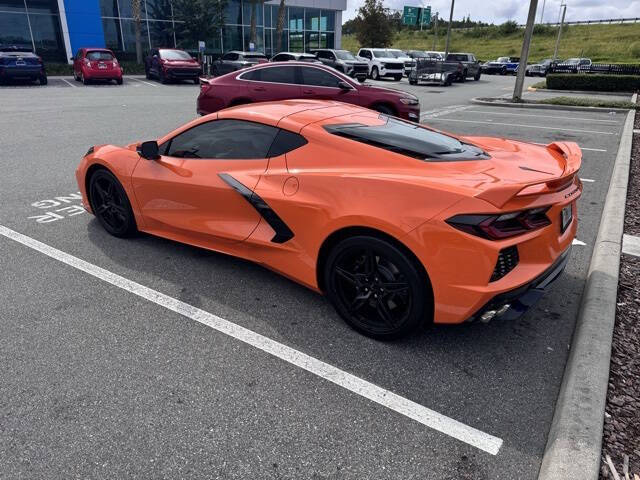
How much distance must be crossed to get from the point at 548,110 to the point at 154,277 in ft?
54.7

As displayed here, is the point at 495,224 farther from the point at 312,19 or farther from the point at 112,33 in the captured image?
the point at 312,19

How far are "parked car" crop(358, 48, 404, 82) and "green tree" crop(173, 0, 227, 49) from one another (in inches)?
419

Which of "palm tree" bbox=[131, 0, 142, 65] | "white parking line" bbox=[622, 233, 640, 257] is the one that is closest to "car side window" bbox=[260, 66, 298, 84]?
"white parking line" bbox=[622, 233, 640, 257]

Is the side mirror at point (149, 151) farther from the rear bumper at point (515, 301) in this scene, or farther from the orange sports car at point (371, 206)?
the rear bumper at point (515, 301)

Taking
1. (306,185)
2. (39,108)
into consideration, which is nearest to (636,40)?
(39,108)

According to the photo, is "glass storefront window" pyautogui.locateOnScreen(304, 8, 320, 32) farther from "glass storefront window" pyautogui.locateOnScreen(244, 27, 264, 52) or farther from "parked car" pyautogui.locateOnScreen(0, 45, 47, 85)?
"parked car" pyautogui.locateOnScreen(0, 45, 47, 85)

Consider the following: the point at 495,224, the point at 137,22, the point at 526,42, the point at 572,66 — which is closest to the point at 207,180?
the point at 495,224

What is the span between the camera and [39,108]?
45.1ft

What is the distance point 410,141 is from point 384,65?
27.5m

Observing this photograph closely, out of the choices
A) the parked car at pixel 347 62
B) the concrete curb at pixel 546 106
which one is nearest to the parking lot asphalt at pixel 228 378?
the concrete curb at pixel 546 106

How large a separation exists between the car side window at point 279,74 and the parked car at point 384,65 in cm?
2005

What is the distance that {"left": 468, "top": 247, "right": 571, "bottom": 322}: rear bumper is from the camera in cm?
266

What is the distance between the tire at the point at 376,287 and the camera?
2805mm

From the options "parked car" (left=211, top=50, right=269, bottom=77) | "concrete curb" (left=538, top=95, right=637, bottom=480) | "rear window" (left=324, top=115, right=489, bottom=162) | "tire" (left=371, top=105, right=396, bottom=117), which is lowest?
"concrete curb" (left=538, top=95, right=637, bottom=480)
